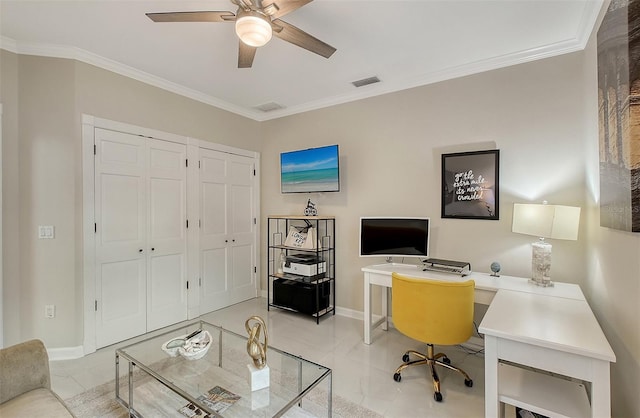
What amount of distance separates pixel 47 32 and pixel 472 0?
321 cm

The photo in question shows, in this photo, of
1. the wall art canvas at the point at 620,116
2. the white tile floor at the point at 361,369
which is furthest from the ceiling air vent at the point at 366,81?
the white tile floor at the point at 361,369

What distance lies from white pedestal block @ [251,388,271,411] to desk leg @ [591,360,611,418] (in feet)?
4.88

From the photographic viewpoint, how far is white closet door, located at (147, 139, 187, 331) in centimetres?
309

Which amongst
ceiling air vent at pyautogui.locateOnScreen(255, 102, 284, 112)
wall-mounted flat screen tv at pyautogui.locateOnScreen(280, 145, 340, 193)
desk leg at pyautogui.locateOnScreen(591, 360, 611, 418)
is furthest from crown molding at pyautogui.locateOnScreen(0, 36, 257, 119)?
desk leg at pyautogui.locateOnScreen(591, 360, 611, 418)

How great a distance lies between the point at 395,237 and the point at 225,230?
2219mm

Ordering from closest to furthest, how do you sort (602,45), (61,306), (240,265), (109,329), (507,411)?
(602,45), (507,411), (61,306), (109,329), (240,265)

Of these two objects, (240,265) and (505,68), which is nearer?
(505,68)

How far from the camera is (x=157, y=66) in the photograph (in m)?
2.84

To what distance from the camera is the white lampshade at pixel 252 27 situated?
1645 millimetres

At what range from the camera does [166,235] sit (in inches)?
126

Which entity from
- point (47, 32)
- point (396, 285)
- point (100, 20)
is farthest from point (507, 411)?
point (47, 32)

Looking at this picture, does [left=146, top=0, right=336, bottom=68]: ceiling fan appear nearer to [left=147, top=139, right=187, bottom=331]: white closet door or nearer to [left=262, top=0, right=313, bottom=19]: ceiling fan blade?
[left=262, top=0, right=313, bottom=19]: ceiling fan blade

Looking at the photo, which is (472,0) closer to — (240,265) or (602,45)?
(602,45)

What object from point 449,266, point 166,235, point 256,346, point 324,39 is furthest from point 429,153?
point 166,235
